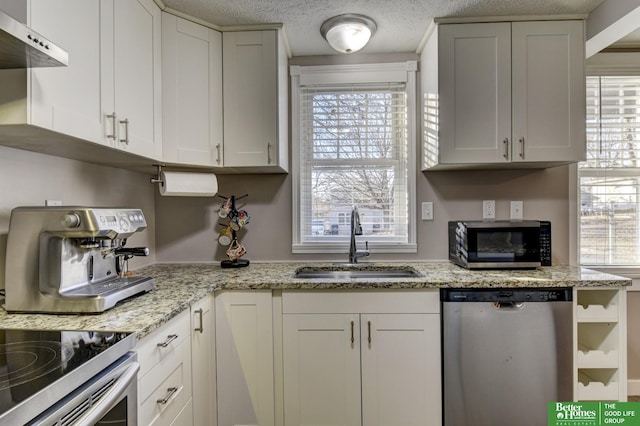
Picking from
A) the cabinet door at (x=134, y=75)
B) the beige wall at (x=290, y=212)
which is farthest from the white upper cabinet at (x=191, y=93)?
the beige wall at (x=290, y=212)

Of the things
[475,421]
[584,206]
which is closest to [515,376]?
[475,421]

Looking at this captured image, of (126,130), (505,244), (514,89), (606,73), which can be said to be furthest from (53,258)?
(606,73)

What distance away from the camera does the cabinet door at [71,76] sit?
103cm

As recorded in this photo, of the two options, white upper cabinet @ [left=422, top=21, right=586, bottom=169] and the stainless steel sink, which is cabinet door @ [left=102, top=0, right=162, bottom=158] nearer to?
the stainless steel sink

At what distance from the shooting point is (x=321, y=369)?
5.54 ft

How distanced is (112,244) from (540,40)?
2460 millimetres

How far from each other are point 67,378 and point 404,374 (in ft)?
4.72

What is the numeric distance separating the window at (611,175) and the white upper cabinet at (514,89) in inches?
21.5

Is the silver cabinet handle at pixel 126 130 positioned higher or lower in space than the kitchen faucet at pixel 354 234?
higher

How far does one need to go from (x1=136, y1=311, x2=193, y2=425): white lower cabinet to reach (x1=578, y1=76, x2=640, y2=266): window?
8.37ft

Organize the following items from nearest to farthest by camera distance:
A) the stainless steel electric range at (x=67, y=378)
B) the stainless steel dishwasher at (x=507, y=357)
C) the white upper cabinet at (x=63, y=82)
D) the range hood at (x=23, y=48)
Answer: the stainless steel electric range at (x=67, y=378) → the range hood at (x=23, y=48) → the white upper cabinet at (x=63, y=82) → the stainless steel dishwasher at (x=507, y=357)

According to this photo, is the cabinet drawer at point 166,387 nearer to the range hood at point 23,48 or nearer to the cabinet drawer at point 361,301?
the cabinet drawer at point 361,301

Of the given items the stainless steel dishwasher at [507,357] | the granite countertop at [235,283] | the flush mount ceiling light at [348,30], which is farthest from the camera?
the flush mount ceiling light at [348,30]

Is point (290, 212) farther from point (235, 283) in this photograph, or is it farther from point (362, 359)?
point (362, 359)
